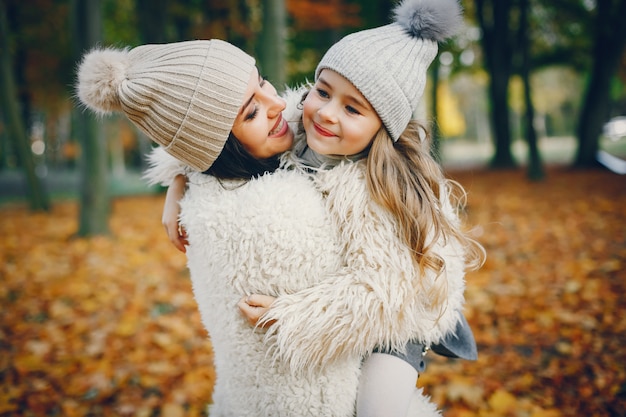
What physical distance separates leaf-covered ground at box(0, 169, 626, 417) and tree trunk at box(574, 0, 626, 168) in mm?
6016

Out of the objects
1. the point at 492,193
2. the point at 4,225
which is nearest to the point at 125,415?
the point at 4,225

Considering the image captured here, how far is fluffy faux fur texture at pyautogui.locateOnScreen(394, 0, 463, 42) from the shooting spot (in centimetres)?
174

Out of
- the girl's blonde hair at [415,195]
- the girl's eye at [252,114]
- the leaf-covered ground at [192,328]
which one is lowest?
the leaf-covered ground at [192,328]

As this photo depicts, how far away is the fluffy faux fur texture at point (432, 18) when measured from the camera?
1.74 metres

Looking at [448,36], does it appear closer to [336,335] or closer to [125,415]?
[336,335]

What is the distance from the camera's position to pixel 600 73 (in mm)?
12156

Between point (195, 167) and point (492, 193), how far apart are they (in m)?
10.1

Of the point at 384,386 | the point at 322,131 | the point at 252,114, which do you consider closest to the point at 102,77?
the point at 252,114

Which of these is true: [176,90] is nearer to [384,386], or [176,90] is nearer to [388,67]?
[388,67]

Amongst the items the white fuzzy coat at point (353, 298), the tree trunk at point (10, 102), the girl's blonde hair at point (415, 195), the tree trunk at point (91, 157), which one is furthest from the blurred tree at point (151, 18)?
the white fuzzy coat at point (353, 298)

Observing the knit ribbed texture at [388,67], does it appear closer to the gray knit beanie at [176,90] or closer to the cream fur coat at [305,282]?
the cream fur coat at [305,282]

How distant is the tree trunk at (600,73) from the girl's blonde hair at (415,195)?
12.0 meters

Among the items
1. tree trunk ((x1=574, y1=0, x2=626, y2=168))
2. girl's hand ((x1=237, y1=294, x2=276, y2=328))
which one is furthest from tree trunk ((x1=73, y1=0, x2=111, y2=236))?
tree trunk ((x1=574, y1=0, x2=626, y2=168))

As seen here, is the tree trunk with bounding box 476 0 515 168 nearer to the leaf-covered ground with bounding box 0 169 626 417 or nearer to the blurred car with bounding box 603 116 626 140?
the leaf-covered ground with bounding box 0 169 626 417
